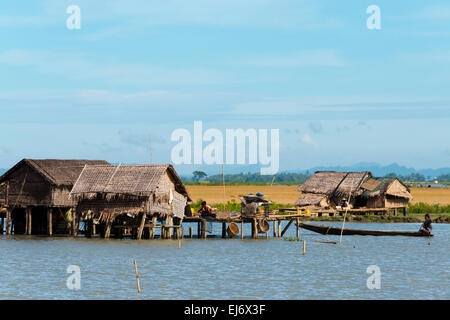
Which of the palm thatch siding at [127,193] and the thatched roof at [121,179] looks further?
the palm thatch siding at [127,193]

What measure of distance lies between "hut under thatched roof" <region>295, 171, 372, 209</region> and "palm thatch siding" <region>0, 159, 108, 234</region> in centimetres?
2319

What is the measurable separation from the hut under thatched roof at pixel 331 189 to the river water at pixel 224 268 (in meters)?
18.0

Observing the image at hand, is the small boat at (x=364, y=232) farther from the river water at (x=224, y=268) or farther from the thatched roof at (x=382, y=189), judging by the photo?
the thatched roof at (x=382, y=189)

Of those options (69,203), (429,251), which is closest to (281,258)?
(429,251)

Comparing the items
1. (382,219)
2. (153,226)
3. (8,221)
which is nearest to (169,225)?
(153,226)

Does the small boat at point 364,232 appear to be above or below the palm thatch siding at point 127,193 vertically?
below

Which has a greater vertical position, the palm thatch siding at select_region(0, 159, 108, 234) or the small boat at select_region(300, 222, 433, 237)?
the palm thatch siding at select_region(0, 159, 108, 234)

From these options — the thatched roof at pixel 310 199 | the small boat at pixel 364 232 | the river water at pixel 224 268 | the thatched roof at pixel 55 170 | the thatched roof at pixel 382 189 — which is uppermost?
the thatched roof at pixel 55 170

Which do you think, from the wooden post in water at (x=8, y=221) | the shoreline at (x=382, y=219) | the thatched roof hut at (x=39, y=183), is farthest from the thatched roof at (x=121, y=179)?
the shoreline at (x=382, y=219)

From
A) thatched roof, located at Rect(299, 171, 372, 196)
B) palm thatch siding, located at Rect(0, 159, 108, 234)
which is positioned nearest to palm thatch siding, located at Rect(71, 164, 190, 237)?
palm thatch siding, located at Rect(0, 159, 108, 234)

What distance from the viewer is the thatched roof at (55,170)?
137ft

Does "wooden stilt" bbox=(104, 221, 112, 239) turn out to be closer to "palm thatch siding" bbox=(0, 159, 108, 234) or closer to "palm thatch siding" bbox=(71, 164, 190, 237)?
"palm thatch siding" bbox=(71, 164, 190, 237)

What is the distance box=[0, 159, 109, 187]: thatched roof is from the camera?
4184 cm

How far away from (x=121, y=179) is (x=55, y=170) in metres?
5.86
